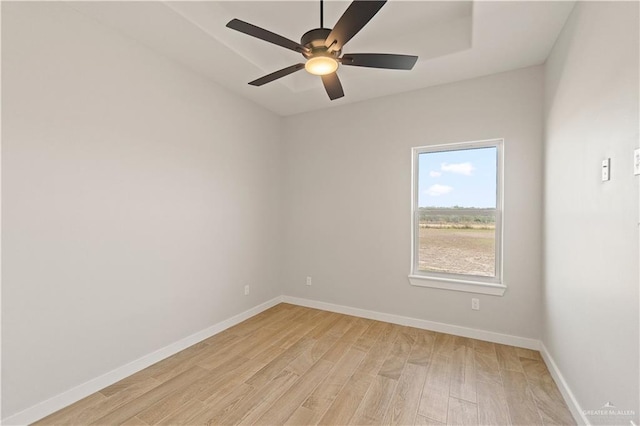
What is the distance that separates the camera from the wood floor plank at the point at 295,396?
182cm

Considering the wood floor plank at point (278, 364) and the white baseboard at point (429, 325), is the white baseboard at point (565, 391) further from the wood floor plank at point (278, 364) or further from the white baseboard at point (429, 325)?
the wood floor plank at point (278, 364)

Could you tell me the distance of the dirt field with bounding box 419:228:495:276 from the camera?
9.89 feet

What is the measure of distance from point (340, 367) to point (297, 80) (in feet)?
10.2

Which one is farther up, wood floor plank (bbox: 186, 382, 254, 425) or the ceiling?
the ceiling

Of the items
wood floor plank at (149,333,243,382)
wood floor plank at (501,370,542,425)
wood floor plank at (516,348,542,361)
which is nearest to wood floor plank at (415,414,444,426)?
wood floor plank at (501,370,542,425)

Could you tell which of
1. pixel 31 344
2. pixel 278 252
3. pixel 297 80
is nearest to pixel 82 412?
pixel 31 344

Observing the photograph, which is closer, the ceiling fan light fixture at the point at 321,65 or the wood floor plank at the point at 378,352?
the ceiling fan light fixture at the point at 321,65

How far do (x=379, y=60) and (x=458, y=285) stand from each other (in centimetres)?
245

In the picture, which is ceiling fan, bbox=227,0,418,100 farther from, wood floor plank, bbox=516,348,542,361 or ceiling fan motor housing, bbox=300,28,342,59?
wood floor plank, bbox=516,348,542,361

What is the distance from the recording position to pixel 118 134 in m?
2.23

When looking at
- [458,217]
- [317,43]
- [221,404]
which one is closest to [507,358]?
[458,217]

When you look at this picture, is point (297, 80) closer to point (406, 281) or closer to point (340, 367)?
point (406, 281)

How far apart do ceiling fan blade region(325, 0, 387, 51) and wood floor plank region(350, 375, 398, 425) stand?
95.3 inches

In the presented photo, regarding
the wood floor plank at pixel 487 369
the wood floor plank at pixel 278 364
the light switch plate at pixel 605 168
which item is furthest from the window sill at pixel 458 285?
the light switch plate at pixel 605 168
